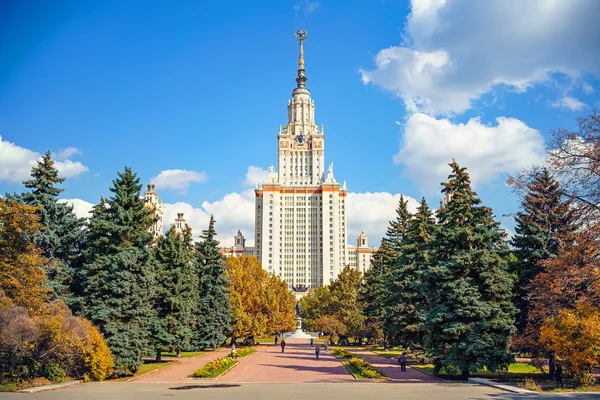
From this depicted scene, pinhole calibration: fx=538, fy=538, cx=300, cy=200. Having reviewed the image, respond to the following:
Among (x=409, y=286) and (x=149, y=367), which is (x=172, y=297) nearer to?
(x=149, y=367)

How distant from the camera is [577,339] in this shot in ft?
86.5

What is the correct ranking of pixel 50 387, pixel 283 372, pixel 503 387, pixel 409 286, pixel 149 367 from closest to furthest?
pixel 503 387
pixel 50 387
pixel 283 372
pixel 149 367
pixel 409 286

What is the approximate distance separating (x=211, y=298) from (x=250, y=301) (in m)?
13.5

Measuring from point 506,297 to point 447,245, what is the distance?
4.52m

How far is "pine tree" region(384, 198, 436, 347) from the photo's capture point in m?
40.5

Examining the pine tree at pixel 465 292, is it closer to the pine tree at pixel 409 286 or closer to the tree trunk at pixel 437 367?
the tree trunk at pixel 437 367

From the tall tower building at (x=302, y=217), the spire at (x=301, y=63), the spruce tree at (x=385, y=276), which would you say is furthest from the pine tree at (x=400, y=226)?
the spire at (x=301, y=63)

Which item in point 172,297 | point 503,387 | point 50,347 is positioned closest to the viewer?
point 503,387

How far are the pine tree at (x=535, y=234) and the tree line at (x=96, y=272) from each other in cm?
2416

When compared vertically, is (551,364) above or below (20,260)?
below

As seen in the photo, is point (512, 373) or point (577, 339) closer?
point (577, 339)

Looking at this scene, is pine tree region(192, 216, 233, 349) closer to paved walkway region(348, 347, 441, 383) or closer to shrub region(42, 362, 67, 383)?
paved walkway region(348, 347, 441, 383)

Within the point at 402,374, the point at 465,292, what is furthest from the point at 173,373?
the point at 465,292

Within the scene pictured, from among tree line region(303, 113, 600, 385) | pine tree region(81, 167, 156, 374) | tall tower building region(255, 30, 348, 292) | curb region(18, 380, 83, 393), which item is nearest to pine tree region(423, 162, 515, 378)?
tree line region(303, 113, 600, 385)
